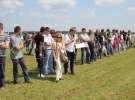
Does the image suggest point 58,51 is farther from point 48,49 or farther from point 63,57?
point 48,49

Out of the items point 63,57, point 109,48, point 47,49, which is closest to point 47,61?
point 47,49

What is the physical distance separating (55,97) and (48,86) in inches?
71.0

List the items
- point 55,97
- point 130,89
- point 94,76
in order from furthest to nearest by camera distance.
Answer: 1. point 94,76
2. point 130,89
3. point 55,97

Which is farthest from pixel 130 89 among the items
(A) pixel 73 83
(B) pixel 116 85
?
(A) pixel 73 83


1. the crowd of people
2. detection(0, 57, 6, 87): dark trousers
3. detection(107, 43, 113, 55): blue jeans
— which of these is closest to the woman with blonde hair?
the crowd of people

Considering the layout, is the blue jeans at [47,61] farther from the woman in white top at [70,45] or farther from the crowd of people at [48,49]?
the woman in white top at [70,45]

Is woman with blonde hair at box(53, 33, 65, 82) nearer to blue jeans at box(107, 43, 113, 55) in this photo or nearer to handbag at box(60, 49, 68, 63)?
handbag at box(60, 49, 68, 63)

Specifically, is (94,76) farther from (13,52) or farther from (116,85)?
(13,52)

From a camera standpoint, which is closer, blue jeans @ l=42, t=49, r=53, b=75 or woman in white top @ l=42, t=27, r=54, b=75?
woman in white top @ l=42, t=27, r=54, b=75

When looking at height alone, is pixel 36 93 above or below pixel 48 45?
below

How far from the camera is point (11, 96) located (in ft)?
37.8

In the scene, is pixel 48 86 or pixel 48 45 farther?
pixel 48 45

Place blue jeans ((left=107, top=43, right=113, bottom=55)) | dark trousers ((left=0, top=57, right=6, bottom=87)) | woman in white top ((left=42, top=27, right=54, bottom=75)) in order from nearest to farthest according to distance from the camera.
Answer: dark trousers ((left=0, top=57, right=6, bottom=87))
woman in white top ((left=42, top=27, right=54, bottom=75))
blue jeans ((left=107, top=43, right=113, bottom=55))

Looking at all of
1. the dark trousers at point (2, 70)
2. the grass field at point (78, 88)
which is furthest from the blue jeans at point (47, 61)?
the dark trousers at point (2, 70)
